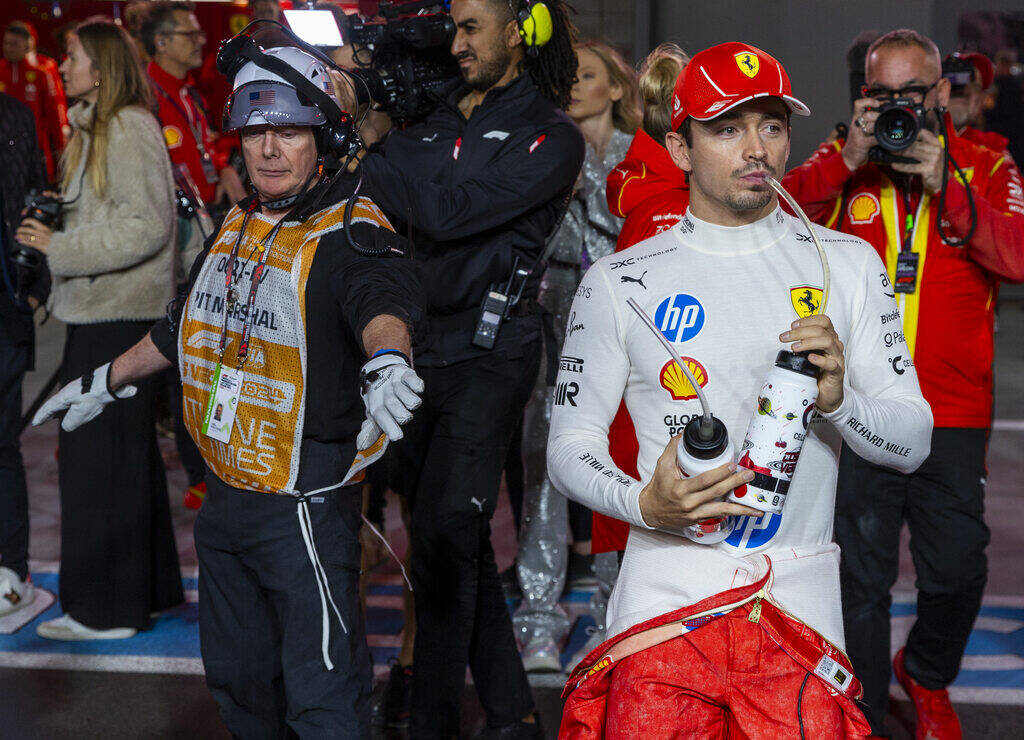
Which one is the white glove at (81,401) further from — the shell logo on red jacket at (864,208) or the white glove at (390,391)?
the shell logo on red jacket at (864,208)

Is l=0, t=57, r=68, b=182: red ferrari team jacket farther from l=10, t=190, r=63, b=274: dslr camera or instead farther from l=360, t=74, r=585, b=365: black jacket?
l=360, t=74, r=585, b=365: black jacket

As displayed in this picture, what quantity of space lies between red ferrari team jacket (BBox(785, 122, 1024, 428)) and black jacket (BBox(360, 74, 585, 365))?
80 centimetres

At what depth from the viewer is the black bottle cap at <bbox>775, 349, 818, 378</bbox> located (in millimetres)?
1927

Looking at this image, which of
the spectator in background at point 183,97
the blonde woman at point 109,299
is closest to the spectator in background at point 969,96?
the blonde woman at point 109,299

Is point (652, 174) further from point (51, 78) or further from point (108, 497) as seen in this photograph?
point (51, 78)

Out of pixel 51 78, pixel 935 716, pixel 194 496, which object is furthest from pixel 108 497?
pixel 51 78

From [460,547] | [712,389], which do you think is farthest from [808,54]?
[712,389]

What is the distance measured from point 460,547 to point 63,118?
31.8ft

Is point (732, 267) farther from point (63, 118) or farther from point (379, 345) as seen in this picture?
point (63, 118)

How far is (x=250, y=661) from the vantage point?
2766mm

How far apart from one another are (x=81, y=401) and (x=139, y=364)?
17 centimetres

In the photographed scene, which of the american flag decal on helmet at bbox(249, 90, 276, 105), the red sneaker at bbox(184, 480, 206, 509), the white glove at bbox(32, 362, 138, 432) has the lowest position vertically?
the red sneaker at bbox(184, 480, 206, 509)

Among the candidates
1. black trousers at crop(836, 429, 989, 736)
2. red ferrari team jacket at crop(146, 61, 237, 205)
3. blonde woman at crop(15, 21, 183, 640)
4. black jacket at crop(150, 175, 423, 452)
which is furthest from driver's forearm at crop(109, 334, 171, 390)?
red ferrari team jacket at crop(146, 61, 237, 205)

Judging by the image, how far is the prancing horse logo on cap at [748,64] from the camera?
217 centimetres
